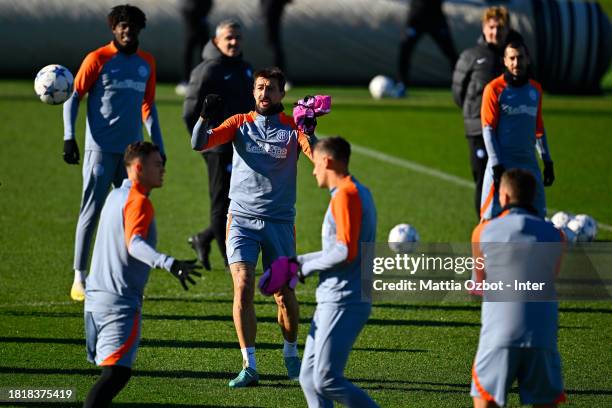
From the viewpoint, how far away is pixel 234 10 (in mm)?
24984

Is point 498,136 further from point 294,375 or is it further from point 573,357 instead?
point 294,375

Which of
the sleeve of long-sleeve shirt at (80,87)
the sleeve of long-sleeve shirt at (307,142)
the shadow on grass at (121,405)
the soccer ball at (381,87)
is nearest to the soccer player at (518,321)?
the shadow on grass at (121,405)

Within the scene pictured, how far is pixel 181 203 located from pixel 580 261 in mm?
5099

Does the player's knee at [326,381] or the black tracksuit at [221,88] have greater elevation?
the black tracksuit at [221,88]

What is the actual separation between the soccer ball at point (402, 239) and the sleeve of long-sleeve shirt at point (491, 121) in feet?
6.86

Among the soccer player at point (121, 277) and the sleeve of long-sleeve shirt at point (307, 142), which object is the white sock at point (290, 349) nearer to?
the sleeve of long-sleeve shirt at point (307, 142)

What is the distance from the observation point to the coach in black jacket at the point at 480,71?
36.9 feet

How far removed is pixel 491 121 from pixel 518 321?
4321 millimetres

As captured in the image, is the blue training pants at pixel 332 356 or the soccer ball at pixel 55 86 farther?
the soccer ball at pixel 55 86

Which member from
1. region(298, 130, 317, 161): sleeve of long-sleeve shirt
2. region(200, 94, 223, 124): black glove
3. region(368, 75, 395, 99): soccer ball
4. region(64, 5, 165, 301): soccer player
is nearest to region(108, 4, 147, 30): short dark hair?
region(64, 5, 165, 301): soccer player

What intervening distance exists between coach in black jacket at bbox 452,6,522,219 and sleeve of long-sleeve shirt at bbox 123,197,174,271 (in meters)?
5.52

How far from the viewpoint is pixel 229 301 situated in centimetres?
1066

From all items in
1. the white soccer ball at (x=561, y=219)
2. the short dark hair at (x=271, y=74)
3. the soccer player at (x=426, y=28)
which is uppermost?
the soccer player at (x=426, y=28)

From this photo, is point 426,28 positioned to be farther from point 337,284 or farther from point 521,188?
point 521,188
